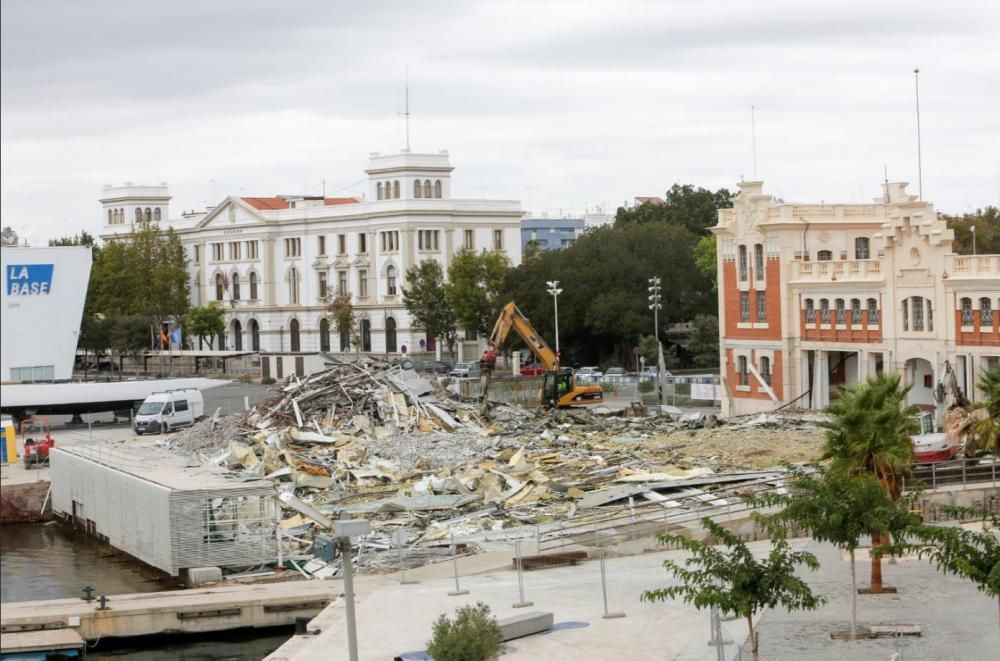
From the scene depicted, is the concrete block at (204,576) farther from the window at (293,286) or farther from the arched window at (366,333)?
the window at (293,286)

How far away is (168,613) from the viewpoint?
98.6ft

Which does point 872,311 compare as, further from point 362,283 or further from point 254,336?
point 254,336

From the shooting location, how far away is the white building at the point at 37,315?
927 centimetres

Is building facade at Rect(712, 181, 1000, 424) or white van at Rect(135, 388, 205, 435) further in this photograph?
white van at Rect(135, 388, 205, 435)

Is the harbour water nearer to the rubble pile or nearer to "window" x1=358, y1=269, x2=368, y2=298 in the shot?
the rubble pile

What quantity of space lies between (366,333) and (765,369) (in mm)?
61500

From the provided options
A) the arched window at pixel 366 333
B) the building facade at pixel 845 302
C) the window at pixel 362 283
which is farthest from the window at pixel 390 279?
the building facade at pixel 845 302

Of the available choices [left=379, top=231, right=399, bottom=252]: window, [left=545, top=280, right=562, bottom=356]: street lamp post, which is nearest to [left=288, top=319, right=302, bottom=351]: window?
[left=379, top=231, right=399, bottom=252]: window

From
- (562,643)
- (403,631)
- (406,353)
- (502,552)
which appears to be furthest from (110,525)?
(406,353)

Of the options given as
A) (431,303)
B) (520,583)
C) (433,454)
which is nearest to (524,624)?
(520,583)

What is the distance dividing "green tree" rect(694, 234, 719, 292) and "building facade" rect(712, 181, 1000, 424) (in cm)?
3097

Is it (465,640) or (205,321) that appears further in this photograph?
(205,321)

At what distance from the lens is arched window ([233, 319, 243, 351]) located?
5069 inches

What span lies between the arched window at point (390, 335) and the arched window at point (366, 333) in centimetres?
174
